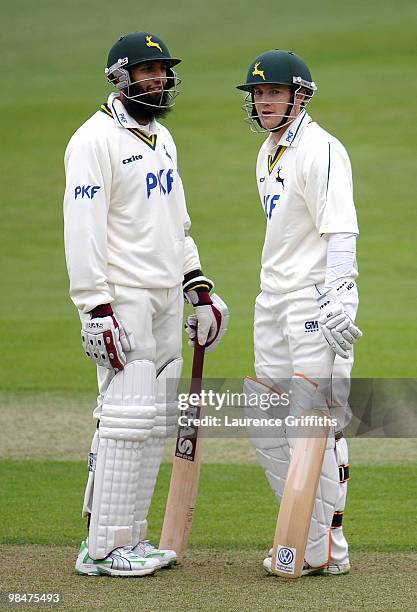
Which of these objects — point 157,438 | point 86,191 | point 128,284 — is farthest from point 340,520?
point 86,191

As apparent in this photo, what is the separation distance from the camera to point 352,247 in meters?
3.78

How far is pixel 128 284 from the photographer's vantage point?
390 cm

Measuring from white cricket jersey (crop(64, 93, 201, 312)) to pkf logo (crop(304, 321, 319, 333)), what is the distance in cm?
45

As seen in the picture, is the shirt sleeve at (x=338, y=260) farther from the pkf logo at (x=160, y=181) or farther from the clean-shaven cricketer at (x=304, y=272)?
the pkf logo at (x=160, y=181)

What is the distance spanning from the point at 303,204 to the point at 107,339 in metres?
0.72

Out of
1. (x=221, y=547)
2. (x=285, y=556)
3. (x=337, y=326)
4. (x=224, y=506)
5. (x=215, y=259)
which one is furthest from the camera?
(x=215, y=259)

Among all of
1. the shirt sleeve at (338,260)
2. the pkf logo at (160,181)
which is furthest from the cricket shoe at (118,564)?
the pkf logo at (160,181)

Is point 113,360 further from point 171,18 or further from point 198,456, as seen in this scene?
point 171,18

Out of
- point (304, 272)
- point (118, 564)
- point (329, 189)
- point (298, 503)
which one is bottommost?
point (118, 564)

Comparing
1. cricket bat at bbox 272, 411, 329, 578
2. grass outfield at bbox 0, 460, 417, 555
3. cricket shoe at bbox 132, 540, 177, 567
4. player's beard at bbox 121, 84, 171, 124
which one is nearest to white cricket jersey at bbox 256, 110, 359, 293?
player's beard at bbox 121, 84, 171, 124

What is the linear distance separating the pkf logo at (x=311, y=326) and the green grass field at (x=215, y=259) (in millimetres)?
754

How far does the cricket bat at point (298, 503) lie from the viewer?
3.76m

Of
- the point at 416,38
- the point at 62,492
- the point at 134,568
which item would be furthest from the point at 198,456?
the point at 416,38
